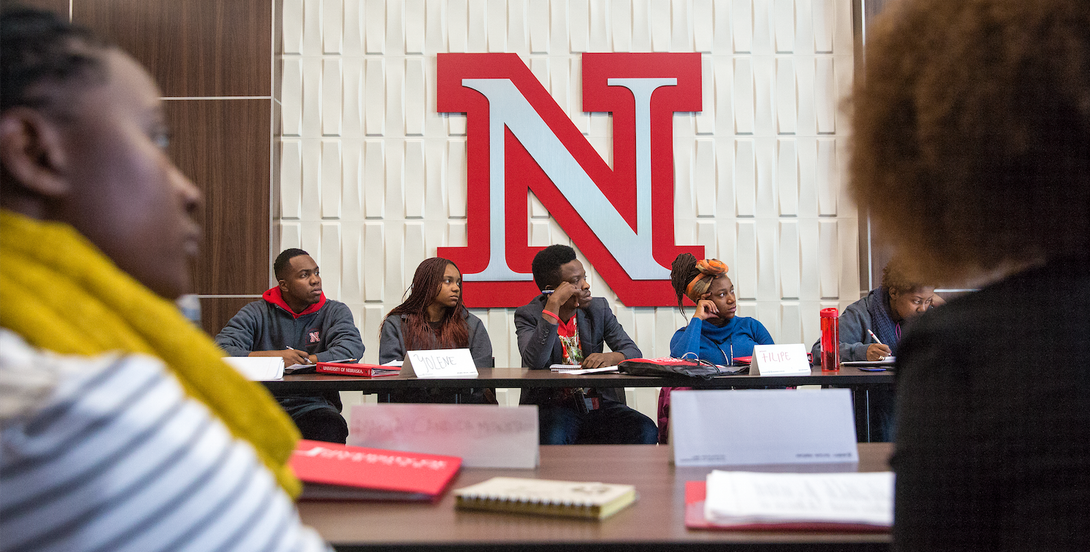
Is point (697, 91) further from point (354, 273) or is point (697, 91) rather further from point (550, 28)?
point (354, 273)

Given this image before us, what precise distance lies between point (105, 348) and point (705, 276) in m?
3.00

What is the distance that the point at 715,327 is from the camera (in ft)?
10.5

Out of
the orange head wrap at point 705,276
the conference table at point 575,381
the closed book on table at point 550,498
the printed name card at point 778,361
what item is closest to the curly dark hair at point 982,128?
the closed book on table at point 550,498

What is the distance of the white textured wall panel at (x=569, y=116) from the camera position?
13.7 ft

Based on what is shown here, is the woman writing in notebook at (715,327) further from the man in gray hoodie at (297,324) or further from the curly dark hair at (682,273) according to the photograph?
the man in gray hoodie at (297,324)

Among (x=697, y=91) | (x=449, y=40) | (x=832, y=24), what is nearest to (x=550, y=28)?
(x=449, y=40)

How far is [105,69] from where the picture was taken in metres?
0.48

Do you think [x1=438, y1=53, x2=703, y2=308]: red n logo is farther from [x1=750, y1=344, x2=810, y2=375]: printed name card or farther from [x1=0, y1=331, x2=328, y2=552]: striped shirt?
[x1=0, y1=331, x2=328, y2=552]: striped shirt

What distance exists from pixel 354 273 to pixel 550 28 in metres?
1.90

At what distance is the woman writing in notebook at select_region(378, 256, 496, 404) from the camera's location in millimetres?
3221

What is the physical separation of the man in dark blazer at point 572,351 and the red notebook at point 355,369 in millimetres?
644

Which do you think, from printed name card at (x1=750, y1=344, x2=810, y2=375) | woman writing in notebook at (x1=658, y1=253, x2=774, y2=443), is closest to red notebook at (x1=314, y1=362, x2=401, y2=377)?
woman writing in notebook at (x1=658, y1=253, x2=774, y2=443)

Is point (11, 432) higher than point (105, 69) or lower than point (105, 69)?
lower

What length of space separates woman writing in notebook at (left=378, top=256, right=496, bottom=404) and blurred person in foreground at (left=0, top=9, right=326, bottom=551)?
267cm
